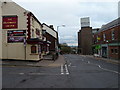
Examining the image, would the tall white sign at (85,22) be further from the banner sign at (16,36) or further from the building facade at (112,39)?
the banner sign at (16,36)

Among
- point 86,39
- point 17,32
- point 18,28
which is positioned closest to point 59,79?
point 17,32

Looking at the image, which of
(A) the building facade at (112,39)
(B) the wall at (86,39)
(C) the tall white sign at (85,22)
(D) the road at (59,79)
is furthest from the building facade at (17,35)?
(C) the tall white sign at (85,22)

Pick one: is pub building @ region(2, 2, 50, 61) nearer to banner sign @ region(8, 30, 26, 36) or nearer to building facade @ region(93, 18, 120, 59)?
banner sign @ region(8, 30, 26, 36)

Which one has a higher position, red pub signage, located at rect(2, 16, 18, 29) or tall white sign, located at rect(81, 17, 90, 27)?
tall white sign, located at rect(81, 17, 90, 27)

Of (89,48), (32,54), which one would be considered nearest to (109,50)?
(32,54)

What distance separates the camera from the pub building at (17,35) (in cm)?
2283

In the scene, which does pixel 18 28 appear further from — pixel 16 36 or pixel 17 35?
pixel 16 36

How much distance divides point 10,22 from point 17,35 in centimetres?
215

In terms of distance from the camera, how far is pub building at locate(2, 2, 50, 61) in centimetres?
2283

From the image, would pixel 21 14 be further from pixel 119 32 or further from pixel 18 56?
pixel 119 32

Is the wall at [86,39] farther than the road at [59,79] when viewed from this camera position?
Yes

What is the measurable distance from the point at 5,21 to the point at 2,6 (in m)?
2.27

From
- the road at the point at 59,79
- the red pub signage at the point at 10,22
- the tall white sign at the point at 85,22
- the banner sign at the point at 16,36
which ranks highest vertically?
the tall white sign at the point at 85,22

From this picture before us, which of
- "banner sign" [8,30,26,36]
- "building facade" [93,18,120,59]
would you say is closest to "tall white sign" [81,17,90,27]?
"building facade" [93,18,120,59]
